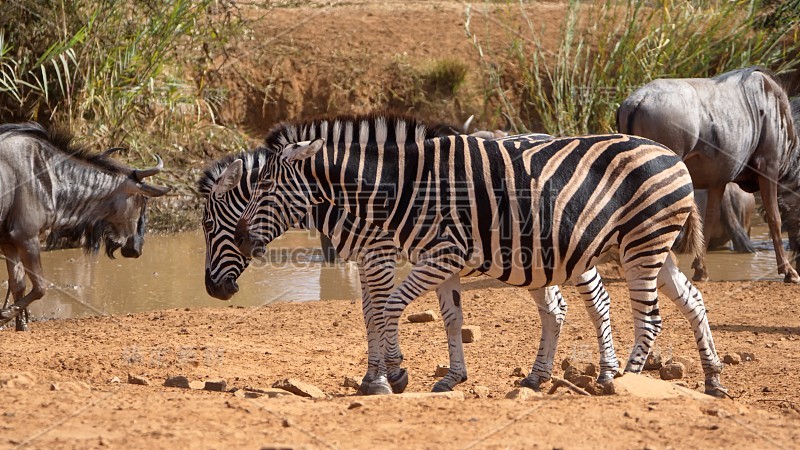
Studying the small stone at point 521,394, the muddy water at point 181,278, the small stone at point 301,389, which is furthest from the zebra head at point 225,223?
the muddy water at point 181,278

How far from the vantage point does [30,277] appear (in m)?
9.08

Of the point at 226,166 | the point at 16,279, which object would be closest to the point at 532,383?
the point at 226,166

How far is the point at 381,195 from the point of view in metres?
6.38

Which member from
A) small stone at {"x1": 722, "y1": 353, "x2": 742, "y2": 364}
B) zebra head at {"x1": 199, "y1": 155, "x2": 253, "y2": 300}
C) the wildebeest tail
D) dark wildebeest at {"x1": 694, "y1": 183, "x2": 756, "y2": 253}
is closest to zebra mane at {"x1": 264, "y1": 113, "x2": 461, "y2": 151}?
zebra head at {"x1": 199, "y1": 155, "x2": 253, "y2": 300}

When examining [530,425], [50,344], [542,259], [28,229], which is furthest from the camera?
[28,229]

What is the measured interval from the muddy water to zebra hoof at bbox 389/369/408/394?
173 inches

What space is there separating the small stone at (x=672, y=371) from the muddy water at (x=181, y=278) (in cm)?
463

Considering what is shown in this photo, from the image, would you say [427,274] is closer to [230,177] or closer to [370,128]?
[370,128]

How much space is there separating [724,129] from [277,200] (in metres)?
6.06

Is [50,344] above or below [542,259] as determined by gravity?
below

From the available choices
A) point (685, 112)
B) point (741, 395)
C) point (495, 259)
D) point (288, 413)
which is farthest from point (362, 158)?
point (685, 112)

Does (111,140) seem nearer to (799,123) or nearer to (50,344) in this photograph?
(50,344)

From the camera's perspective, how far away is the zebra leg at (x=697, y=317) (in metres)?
6.32

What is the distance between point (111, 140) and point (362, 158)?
28.1 feet
